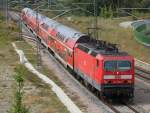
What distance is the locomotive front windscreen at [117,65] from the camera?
29.2 m

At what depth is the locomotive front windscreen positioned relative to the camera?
2919 cm

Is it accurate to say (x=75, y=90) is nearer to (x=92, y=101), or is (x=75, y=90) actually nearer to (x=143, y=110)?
(x=92, y=101)

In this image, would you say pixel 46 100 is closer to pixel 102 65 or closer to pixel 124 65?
pixel 102 65

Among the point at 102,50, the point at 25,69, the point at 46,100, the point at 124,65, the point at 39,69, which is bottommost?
the point at 39,69

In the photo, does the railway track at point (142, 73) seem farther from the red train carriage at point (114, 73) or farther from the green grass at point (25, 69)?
the red train carriage at point (114, 73)

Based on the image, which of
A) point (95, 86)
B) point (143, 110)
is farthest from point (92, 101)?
point (143, 110)

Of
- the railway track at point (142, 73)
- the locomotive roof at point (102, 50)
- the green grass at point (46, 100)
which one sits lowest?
the railway track at point (142, 73)

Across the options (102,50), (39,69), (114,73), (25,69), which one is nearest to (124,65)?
(114,73)

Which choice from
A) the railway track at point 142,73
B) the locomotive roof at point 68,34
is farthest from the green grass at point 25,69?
the railway track at point 142,73

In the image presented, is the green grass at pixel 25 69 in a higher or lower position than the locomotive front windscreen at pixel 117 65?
lower

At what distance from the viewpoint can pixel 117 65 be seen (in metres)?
29.3

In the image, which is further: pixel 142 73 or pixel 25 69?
pixel 142 73

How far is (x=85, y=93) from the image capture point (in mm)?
32125

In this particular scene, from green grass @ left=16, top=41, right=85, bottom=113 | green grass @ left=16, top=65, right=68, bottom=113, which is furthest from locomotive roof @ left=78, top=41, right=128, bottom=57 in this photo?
green grass @ left=16, top=65, right=68, bottom=113
